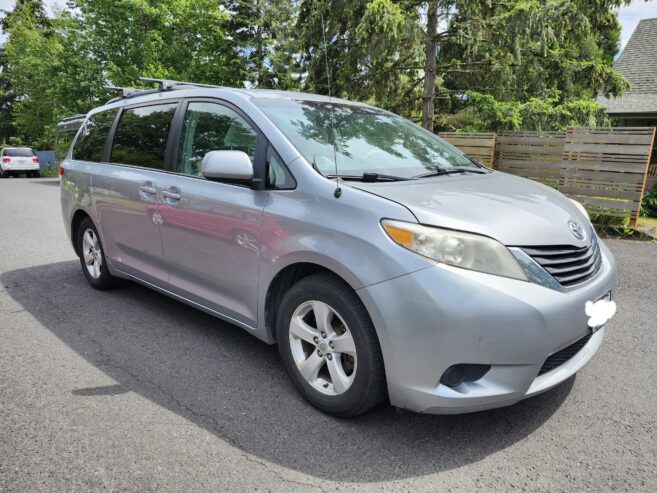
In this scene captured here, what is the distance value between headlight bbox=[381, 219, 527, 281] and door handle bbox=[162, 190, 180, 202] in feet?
5.93

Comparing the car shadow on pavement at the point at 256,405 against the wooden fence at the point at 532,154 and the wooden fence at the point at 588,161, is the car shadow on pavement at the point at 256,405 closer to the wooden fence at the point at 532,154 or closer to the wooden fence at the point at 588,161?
the wooden fence at the point at 588,161

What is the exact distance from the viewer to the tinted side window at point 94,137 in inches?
178

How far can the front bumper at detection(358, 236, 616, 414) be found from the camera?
81.8 inches

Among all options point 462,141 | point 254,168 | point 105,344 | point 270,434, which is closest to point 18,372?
point 105,344

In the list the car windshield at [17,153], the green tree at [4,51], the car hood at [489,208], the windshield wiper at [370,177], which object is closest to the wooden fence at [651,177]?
the car hood at [489,208]

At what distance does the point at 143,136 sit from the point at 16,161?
29483mm

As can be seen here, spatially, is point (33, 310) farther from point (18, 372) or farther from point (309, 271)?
point (309, 271)

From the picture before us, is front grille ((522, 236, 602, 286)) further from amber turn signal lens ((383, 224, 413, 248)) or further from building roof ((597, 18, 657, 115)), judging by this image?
building roof ((597, 18, 657, 115))

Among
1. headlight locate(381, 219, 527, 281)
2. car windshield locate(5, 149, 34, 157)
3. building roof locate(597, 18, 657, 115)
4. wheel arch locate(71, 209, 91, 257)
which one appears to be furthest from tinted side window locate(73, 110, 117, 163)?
car windshield locate(5, 149, 34, 157)

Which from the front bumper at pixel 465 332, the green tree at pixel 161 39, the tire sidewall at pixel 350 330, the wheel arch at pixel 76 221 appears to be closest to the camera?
the front bumper at pixel 465 332

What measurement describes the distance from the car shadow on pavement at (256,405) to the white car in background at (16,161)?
94.8 ft

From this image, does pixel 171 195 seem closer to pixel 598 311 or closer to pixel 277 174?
pixel 277 174

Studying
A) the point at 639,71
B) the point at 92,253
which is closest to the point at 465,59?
the point at 639,71

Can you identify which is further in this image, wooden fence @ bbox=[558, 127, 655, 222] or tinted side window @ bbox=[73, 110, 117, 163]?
wooden fence @ bbox=[558, 127, 655, 222]
